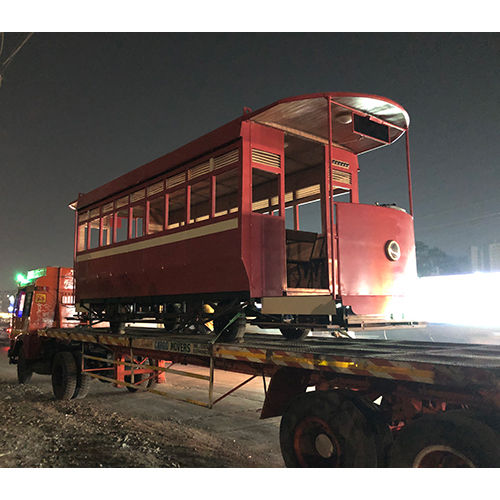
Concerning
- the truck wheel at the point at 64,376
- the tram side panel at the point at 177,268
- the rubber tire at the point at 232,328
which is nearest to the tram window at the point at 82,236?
the tram side panel at the point at 177,268

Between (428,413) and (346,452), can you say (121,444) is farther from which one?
(428,413)

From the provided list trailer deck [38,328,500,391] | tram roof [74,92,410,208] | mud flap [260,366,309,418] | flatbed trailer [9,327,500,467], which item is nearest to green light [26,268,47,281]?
tram roof [74,92,410,208]

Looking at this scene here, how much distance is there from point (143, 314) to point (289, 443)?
473cm

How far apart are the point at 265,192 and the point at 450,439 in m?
6.04

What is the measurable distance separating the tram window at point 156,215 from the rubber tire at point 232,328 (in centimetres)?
239

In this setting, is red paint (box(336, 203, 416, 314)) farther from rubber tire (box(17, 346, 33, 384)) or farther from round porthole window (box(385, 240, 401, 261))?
rubber tire (box(17, 346, 33, 384))

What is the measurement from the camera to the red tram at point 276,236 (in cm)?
526

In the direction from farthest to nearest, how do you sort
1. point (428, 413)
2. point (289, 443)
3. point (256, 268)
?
point (256, 268) → point (289, 443) → point (428, 413)

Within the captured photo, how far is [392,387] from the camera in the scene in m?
3.67

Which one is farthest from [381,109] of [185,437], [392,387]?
[185,437]

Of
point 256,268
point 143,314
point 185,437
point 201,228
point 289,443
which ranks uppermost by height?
point 201,228

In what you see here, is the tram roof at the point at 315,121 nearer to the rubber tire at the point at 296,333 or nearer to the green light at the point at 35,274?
the rubber tire at the point at 296,333

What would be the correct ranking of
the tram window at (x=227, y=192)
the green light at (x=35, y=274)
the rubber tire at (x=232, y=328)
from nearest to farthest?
the rubber tire at (x=232, y=328) < the tram window at (x=227, y=192) < the green light at (x=35, y=274)

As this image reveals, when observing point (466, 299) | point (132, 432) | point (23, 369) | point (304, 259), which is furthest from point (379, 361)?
point (466, 299)
